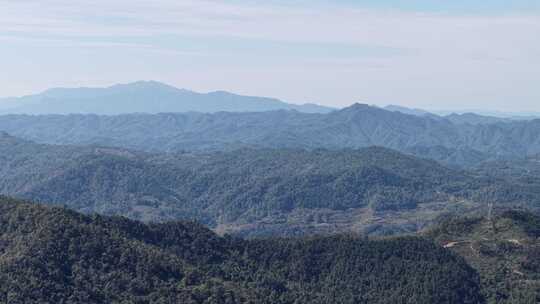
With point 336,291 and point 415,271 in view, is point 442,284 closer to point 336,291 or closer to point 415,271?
point 415,271

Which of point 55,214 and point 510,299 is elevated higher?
point 55,214

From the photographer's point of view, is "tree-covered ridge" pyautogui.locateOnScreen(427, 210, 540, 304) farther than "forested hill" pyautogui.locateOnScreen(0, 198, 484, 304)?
Yes

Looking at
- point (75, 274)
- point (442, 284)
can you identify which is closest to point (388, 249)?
point (442, 284)

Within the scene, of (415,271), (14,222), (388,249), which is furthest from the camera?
(388,249)

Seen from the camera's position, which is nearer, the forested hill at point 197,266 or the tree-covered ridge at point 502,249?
the forested hill at point 197,266
